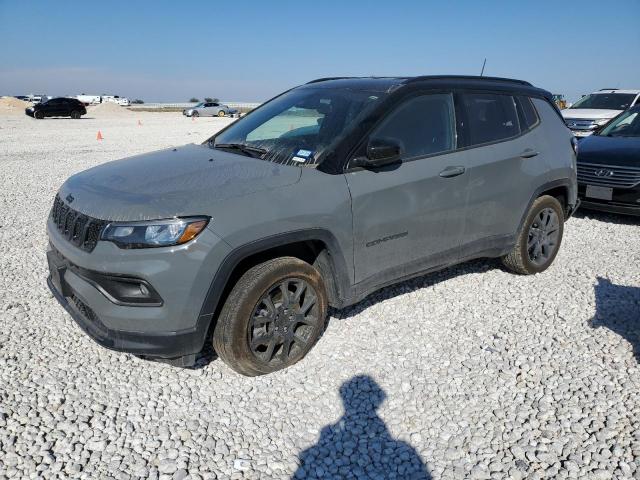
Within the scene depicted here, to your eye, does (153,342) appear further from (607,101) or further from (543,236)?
(607,101)

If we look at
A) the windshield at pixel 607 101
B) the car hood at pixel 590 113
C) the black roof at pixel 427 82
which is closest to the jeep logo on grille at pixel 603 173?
the black roof at pixel 427 82

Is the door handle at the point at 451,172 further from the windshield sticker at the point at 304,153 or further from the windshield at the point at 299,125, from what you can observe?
the windshield sticker at the point at 304,153

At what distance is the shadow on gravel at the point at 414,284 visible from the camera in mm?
4285

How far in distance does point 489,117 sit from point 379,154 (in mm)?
1586

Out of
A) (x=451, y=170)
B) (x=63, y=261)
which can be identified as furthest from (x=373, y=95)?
(x=63, y=261)

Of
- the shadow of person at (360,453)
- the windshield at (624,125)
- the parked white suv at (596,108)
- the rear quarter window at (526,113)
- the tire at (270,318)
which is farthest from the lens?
the parked white suv at (596,108)

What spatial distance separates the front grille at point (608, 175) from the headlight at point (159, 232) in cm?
611

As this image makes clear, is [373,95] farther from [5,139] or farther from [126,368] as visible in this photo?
[5,139]

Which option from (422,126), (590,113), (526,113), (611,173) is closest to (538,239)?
(526,113)

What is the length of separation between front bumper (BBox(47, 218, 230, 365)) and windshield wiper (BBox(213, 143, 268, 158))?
1.12 metres

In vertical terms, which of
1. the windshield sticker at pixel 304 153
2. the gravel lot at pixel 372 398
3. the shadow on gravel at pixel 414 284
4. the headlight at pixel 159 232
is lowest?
the shadow on gravel at pixel 414 284

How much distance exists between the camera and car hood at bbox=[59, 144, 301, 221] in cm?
289

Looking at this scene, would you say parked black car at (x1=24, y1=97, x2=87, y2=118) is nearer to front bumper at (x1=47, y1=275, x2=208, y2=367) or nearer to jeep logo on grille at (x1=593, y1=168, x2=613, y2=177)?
jeep logo on grille at (x1=593, y1=168, x2=613, y2=177)

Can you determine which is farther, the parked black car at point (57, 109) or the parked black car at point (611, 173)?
the parked black car at point (57, 109)
